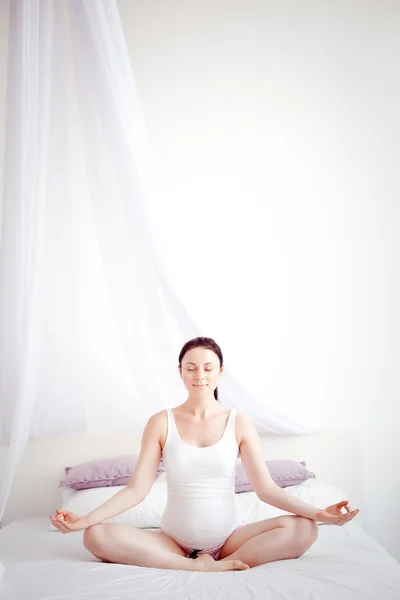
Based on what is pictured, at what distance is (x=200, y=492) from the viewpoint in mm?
2549

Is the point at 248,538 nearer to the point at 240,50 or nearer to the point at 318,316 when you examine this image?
the point at 318,316

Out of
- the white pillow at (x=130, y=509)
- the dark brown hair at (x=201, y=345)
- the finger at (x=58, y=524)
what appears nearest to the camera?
the finger at (x=58, y=524)

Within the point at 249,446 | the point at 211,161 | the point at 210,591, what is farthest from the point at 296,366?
the point at 210,591

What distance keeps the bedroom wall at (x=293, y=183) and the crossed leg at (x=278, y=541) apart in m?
1.61

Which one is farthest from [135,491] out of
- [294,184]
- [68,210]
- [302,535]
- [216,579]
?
[294,184]

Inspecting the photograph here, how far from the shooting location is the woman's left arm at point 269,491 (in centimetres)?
237

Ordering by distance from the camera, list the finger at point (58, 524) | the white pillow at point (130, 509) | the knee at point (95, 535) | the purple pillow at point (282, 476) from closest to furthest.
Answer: the finger at point (58, 524), the knee at point (95, 535), the white pillow at point (130, 509), the purple pillow at point (282, 476)

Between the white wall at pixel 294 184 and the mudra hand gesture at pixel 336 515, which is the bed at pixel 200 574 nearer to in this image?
the mudra hand gesture at pixel 336 515

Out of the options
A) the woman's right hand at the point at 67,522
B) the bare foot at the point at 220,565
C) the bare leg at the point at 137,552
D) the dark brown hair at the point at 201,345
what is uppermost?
the dark brown hair at the point at 201,345

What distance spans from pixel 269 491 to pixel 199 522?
256 millimetres

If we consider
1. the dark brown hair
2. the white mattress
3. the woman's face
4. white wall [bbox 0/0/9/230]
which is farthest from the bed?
white wall [bbox 0/0/9/230]

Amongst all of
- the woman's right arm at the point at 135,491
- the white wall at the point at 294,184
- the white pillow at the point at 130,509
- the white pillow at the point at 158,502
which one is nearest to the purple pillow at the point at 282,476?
the white pillow at the point at 158,502

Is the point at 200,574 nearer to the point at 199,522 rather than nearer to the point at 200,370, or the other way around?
the point at 199,522

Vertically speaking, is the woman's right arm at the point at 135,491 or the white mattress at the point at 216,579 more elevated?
the woman's right arm at the point at 135,491
